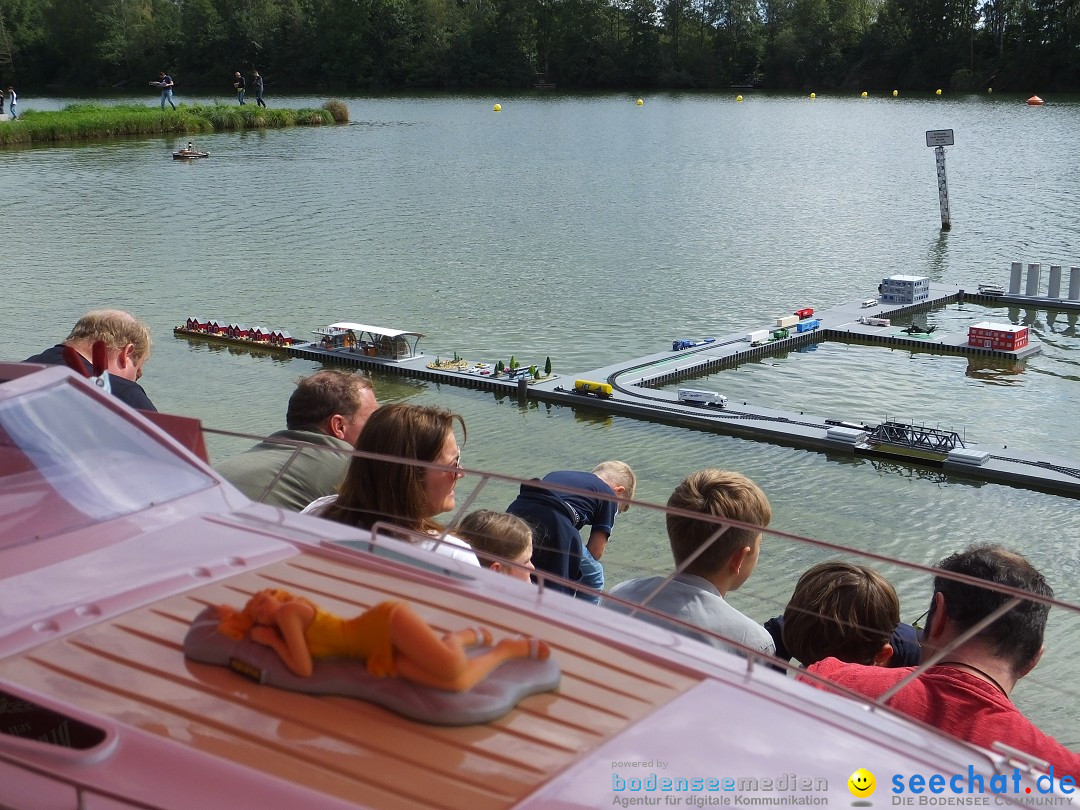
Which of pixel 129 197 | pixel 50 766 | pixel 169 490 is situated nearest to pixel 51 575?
pixel 169 490

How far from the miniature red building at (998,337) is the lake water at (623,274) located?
0.54m

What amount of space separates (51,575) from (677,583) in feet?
5.41

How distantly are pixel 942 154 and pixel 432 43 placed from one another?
7231cm

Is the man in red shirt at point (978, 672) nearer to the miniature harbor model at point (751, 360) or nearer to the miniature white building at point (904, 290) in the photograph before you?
the miniature harbor model at point (751, 360)

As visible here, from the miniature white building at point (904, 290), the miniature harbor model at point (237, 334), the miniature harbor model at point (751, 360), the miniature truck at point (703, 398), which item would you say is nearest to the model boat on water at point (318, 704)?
the miniature harbor model at point (751, 360)

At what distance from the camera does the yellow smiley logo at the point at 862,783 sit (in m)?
2.07

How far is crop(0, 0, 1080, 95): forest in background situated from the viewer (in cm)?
9069

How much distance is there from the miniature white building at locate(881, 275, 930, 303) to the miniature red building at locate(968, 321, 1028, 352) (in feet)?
9.57

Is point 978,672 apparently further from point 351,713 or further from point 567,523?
point 567,523

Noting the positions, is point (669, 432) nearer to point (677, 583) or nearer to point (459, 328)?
point (459, 328)

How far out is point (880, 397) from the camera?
47.8 ft

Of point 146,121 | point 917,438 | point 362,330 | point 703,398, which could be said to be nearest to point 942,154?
point 703,398

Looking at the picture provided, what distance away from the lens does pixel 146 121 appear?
50.8m

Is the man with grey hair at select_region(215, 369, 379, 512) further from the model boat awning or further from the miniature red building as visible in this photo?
the miniature red building
